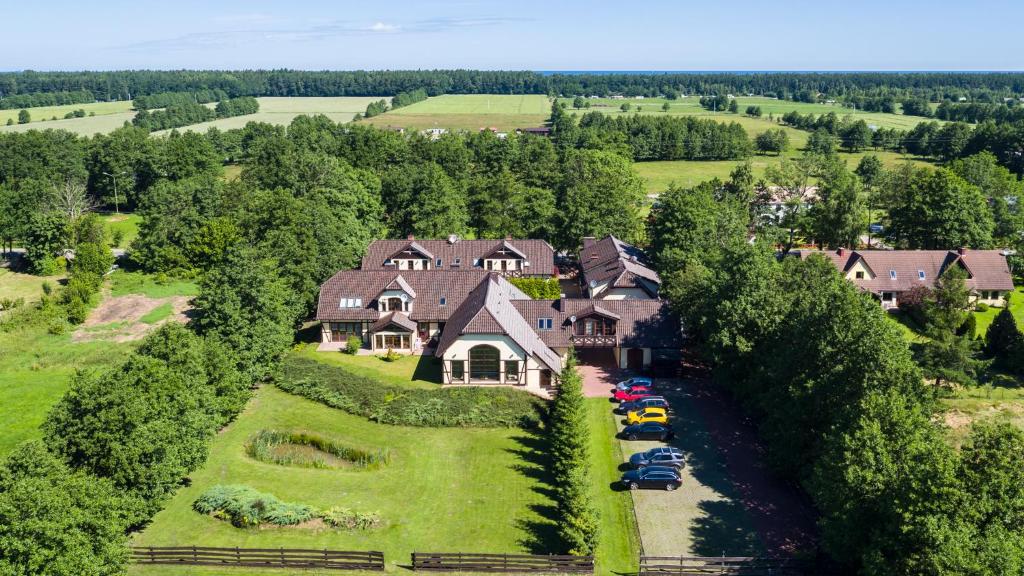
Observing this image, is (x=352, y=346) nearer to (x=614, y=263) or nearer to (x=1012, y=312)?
(x=614, y=263)

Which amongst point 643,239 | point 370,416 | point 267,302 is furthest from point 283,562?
point 643,239

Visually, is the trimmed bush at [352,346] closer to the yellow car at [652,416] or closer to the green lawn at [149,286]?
the yellow car at [652,416]

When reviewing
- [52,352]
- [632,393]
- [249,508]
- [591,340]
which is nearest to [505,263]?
[591,340]

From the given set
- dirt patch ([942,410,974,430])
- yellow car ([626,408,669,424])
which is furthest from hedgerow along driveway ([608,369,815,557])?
dirt patch ([942,410,974,430])

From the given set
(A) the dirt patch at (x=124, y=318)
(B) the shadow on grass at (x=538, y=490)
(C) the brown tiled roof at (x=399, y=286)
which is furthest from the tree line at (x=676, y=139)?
(B) the shadow on grass at (x=538, y=490)

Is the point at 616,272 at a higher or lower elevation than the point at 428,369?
higher

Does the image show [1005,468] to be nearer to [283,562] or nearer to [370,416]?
[283,562]
